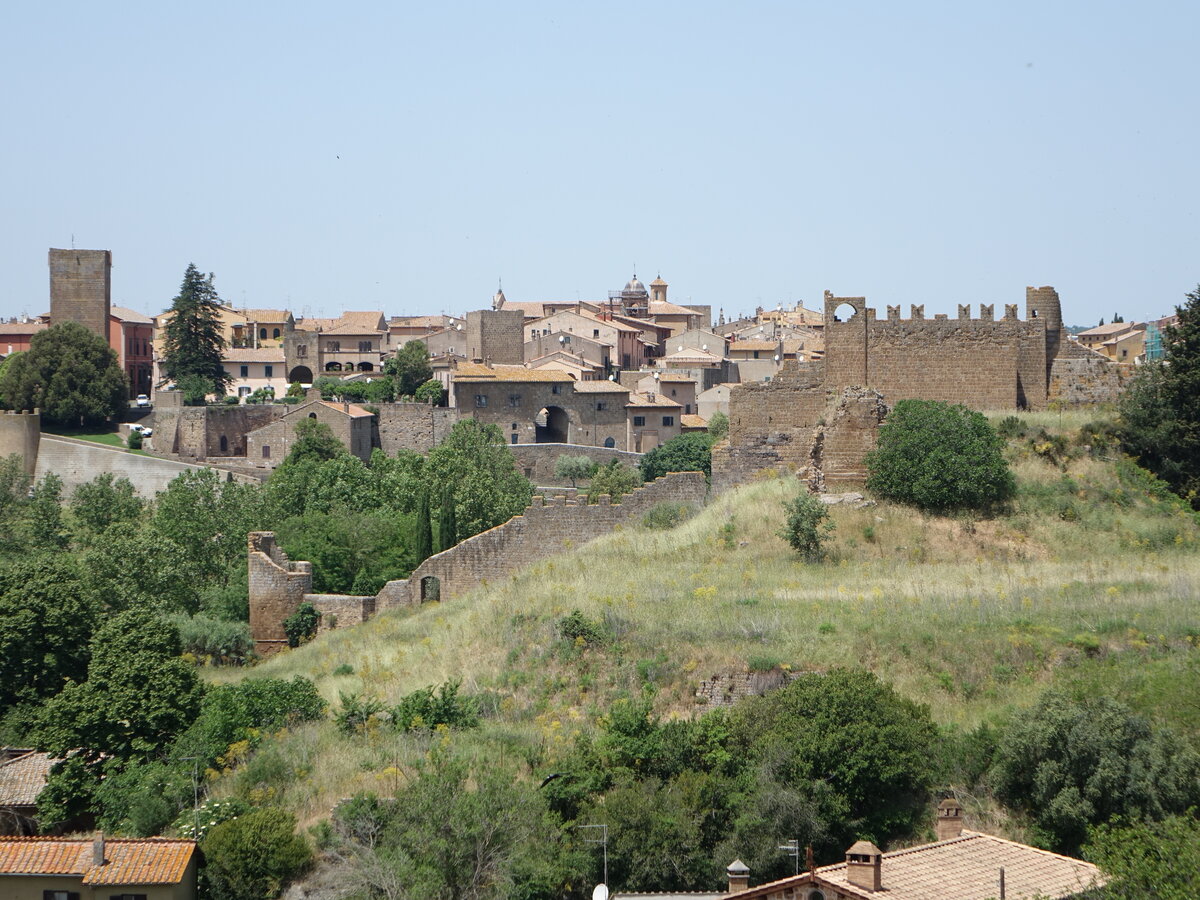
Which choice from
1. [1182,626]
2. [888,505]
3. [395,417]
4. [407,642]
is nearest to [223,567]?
[407,642]

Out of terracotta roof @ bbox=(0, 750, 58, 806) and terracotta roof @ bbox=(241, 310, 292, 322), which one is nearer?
terracotta roof @ bbox=(0, 750, 58, 806)

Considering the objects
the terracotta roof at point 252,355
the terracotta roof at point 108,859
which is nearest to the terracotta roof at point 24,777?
the terracotta roof at point 108,859

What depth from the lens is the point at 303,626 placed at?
35.4 m

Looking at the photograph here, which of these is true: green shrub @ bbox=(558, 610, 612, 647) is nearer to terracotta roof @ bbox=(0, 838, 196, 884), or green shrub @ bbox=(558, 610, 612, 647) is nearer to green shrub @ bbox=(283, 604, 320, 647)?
terracotta roof @ bbox=(0, 838, 196, 884)

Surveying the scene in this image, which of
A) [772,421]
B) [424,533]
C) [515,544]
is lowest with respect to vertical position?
[424,533]

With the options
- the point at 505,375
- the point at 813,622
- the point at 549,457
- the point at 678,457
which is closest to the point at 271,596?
the point at 813,622

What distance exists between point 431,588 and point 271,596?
4340 mm

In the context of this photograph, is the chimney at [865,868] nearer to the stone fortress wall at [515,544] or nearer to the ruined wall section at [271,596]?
the stone fortress wall at [515,544]

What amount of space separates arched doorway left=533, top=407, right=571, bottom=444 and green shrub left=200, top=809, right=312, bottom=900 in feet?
179

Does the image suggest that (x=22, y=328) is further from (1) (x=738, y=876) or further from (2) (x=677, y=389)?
(1) (x=738, y=876)

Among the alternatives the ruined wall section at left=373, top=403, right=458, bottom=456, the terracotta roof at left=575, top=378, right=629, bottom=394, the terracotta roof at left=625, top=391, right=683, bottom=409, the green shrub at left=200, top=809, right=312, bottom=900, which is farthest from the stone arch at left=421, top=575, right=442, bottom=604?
the terracotta roof at left=625, top=391, right=683, bottom=409

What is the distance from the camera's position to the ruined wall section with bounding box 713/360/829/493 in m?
32.5

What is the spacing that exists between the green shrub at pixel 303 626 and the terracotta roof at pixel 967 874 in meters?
18.2

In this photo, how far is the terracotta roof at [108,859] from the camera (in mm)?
21359
